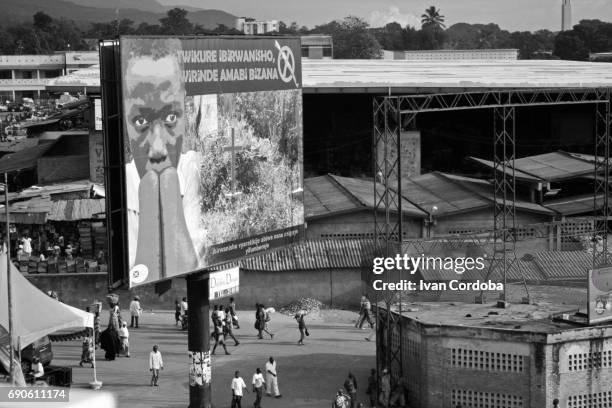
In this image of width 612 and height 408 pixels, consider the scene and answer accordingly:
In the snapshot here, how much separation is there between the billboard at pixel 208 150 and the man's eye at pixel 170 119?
22 mm

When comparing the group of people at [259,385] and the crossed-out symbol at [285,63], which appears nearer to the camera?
the group of people at [259,385]

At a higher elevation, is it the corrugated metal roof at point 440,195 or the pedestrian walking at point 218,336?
the corrugated metal roof at point 440,195

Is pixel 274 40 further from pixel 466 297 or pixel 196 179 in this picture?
pixel 466 297

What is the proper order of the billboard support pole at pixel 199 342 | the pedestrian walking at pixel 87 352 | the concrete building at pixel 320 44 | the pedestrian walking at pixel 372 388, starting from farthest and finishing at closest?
the concrete building at pixel 320 44, the pedestrian walking at pixel 87 352, the pedestrian walking at pixel 372 388, the billboard support pole at pixel 199 342

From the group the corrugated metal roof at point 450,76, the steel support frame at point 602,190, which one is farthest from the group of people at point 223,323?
the corrugated metal roof at point 450,76

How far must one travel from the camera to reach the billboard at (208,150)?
82.0 ft

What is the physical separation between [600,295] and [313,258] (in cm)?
1218

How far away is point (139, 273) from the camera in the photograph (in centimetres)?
2505

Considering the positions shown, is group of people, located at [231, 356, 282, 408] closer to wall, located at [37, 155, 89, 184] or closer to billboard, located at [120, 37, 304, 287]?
billboard, located at [120, 37, 304, 287]

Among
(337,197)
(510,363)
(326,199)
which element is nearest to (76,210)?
(326,199)

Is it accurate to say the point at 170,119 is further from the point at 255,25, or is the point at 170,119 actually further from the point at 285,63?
the point at 255,25

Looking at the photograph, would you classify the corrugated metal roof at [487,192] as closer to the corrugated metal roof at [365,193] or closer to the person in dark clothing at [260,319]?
the corrugated metal roof at [365,193]

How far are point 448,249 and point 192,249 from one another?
1234cm

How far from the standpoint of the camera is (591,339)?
26.9m
